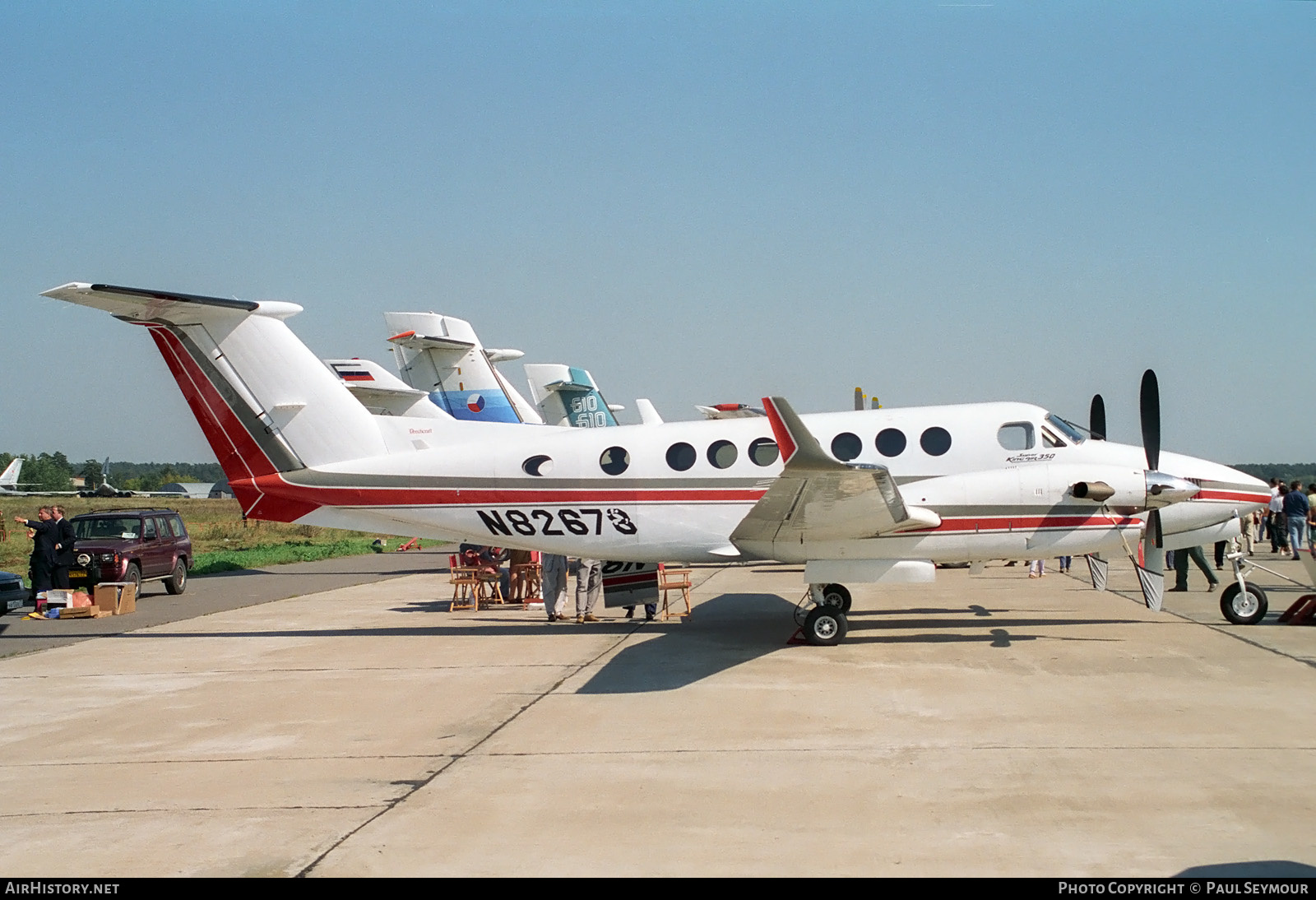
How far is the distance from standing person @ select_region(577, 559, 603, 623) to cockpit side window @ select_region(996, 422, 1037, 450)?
6248 millimetres

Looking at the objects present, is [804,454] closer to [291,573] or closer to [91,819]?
[91,819]

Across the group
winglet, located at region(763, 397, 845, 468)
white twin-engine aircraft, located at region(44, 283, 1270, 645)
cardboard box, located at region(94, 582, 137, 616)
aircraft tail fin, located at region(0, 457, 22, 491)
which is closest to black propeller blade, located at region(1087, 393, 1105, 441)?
white twin-engine aircraft, located at region(44, 283, 1270, 645)

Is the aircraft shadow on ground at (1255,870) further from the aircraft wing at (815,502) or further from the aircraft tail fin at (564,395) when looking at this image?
the aircraft tail fin at (564,395)

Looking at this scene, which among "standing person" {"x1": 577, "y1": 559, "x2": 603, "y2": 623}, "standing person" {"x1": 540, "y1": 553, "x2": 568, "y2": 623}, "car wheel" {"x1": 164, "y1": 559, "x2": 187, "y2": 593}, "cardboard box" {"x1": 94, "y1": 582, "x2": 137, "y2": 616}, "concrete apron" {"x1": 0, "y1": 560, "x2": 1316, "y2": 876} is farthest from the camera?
"car wheel" {"x1": 164, "y1": 559, "x2": 187, "y2": 593}

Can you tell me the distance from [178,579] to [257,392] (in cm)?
996

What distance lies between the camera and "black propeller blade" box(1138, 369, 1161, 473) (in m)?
13.2

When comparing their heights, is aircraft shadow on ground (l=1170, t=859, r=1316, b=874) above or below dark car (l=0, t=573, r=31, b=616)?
below

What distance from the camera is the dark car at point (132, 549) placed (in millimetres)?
19562

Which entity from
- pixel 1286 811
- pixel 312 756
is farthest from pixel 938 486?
pixel 312 756

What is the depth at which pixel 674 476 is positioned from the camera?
45.6 feet

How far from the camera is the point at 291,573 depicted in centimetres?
2803

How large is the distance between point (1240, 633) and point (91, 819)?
41.7ft

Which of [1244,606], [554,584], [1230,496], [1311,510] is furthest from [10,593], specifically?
[1311,510]

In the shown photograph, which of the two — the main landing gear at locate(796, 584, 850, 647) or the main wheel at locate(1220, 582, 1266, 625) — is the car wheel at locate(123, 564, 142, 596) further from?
the main wheel at locate(1220, 582, 1266, 625)
